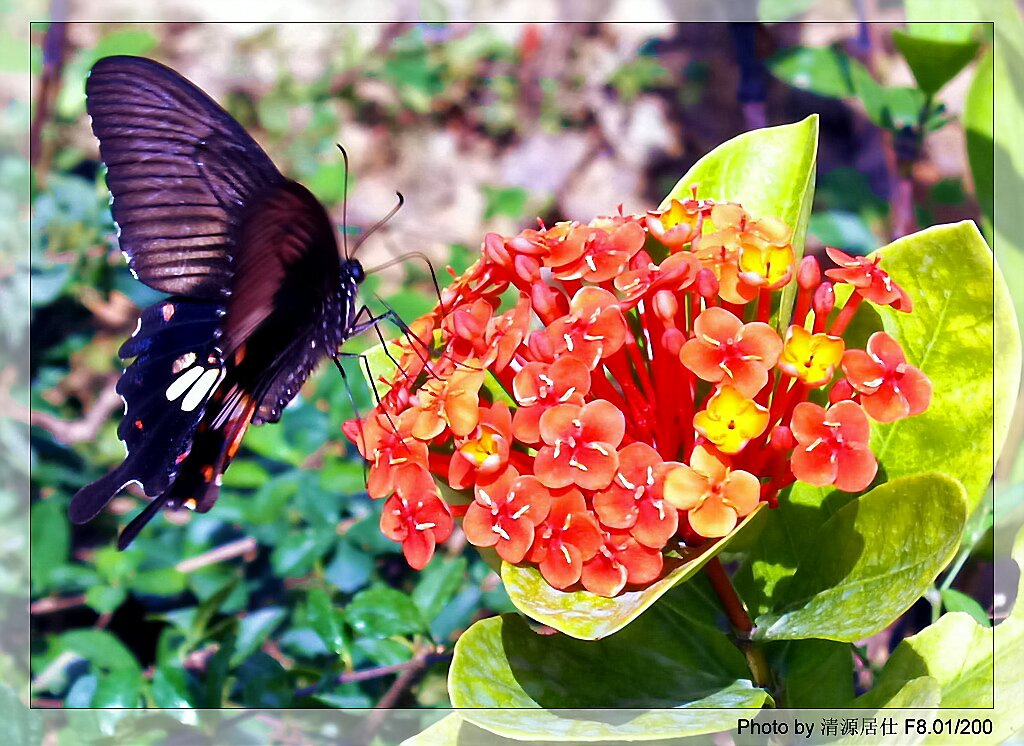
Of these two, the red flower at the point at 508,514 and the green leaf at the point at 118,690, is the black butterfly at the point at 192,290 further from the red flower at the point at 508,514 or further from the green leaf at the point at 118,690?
the red flower at the point at 508,514

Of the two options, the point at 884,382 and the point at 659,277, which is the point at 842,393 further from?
the point at 659,277

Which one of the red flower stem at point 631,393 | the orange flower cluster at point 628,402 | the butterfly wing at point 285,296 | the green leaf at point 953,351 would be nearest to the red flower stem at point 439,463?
the orange flower cluster at point 628,402

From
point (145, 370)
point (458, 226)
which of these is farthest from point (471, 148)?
point (145, 370)

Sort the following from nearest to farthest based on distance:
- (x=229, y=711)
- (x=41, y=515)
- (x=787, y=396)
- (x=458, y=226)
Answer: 1. (x=787, y=396)
2. (x=229, y=711)
3. (x=41, y=515)
4. (x=458, y=226)

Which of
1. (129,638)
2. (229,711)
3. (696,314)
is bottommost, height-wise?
(129,638)

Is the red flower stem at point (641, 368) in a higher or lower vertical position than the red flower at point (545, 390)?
lower

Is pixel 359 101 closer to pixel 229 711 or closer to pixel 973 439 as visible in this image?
pixel 229 711

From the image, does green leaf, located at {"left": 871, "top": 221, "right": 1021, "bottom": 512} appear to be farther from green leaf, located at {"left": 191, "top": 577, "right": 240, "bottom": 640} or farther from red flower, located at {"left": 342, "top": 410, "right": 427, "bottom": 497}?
green leaf, located at {"left": 191, "top": 577, "right": 240, "bottom": 640}
